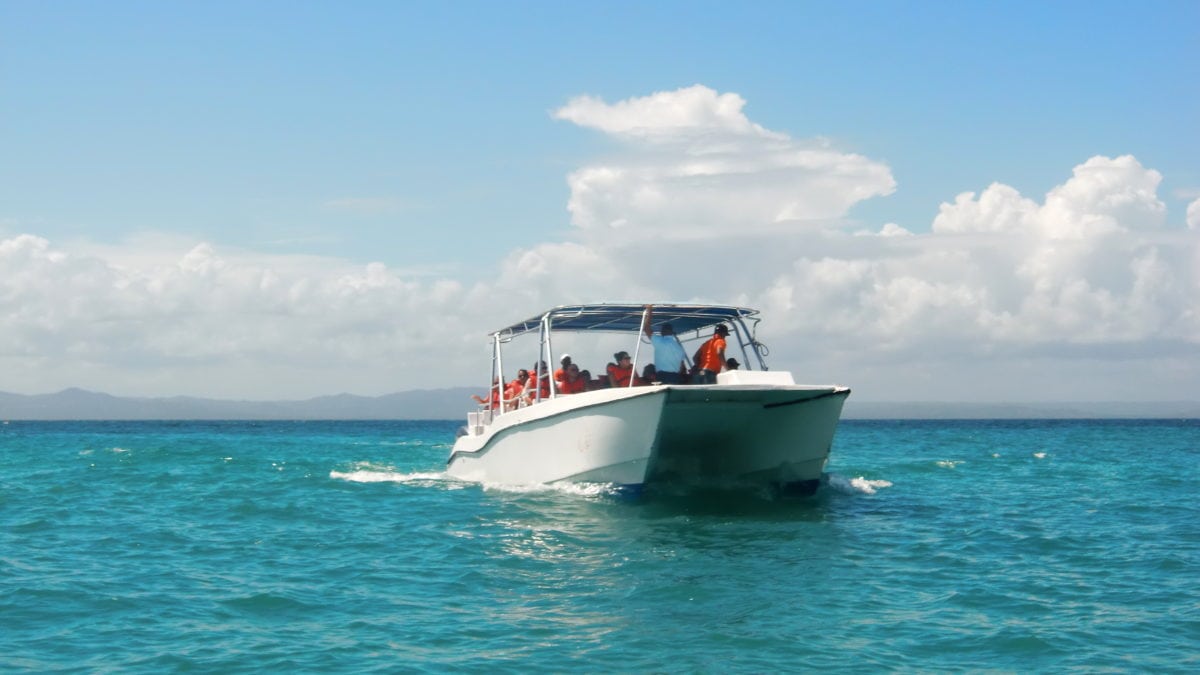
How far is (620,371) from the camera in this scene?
17438mm

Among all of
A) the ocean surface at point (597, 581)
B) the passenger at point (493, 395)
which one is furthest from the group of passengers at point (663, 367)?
the passenger at point (493, 395)

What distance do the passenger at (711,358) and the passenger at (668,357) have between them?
0.20m

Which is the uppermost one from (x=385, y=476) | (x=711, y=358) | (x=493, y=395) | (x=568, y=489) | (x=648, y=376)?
(x=711, y=358)

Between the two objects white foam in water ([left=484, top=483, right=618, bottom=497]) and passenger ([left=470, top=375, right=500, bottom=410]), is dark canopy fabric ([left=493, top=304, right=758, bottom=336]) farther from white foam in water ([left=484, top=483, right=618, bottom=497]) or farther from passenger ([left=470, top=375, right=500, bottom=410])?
white foam in water ([left=484, top=483, right=618, bottom=497])

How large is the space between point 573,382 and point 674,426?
257 centimetres

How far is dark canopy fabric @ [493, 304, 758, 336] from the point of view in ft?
55.2

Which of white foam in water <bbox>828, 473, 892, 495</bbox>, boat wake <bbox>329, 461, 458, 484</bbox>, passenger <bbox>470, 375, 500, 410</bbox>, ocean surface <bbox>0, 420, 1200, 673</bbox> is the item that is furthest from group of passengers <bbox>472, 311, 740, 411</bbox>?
boat wake <bbox>329, 461, 458, 484</bbox>

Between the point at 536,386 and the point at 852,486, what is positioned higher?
the point at 536,386

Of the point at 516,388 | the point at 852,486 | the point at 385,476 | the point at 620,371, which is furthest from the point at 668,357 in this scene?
the point at 385,476

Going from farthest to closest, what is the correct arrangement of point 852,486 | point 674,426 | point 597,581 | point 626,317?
1. point 852,486
2. point 626,317
3. point 674,426
4. point 597,581

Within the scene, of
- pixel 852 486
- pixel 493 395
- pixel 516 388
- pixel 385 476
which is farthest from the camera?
pixel 385 476

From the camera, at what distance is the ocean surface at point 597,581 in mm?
8227

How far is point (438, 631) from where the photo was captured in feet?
28.9

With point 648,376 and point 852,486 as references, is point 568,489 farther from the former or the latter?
point 852,486
